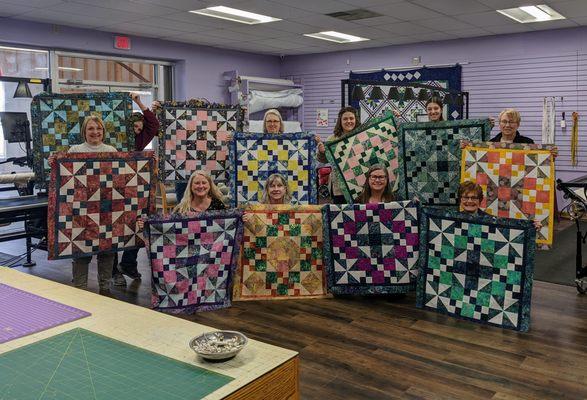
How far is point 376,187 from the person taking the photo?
451cm

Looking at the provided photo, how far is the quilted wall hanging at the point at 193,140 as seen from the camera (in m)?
5.08

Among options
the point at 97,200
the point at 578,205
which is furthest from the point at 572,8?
the point at 97,200

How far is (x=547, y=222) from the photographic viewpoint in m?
4.20

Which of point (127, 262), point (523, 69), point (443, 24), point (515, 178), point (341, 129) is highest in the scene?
point (443, 24)

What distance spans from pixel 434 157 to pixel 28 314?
3588 mm

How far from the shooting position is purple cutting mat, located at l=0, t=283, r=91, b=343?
1777mm

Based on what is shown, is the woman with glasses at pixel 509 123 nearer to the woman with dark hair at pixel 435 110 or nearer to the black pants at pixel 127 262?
the woman with dark hair at pixel 435 110

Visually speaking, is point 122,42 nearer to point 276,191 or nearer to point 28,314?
point 276,191

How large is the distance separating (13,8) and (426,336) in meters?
6.21

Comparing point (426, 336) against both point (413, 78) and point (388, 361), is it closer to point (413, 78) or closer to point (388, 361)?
point (388, 361)

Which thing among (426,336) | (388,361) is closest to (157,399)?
(388,361)

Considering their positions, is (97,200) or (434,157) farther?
(434,157)

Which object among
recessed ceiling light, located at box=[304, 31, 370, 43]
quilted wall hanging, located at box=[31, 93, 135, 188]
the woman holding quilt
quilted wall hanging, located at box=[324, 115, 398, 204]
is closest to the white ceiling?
recessed ceiling light, located at box=[304, 31, 370, 43]

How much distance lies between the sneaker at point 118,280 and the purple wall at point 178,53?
4.35 m
